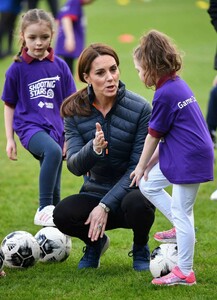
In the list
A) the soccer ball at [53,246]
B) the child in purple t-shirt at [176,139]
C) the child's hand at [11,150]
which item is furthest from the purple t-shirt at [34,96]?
the child in purple t-shirt at [176,139]

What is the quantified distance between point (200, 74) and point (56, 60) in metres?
7.78

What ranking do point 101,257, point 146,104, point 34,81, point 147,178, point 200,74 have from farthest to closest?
point 200,74, point 34,81, point 101,257, point 146,104, point 147,178

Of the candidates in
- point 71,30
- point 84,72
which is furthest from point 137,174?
point 71,30

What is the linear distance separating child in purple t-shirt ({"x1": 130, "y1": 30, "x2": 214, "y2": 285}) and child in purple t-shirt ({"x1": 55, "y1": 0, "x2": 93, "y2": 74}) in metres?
6.31

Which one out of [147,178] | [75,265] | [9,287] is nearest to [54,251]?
[75,265]

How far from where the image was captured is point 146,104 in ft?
18.8

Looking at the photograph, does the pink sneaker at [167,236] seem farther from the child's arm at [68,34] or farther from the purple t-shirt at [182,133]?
the child's arm at [68,34]

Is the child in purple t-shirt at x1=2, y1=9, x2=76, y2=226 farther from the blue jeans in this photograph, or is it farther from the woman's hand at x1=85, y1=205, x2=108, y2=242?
the woman's hand at x1=85, y1=205, x2=108, y2=242

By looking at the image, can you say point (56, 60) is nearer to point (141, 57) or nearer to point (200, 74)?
point (141, 57)

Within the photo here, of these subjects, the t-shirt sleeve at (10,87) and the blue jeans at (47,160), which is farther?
the t-shirt sleeve at (10,87)

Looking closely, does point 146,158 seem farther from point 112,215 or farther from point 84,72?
point 84,72

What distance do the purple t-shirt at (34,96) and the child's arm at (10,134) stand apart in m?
0.04

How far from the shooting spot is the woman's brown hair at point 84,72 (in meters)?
5.66

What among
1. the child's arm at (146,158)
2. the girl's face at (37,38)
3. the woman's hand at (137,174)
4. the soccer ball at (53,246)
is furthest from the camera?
the girl's face at (37,38)
